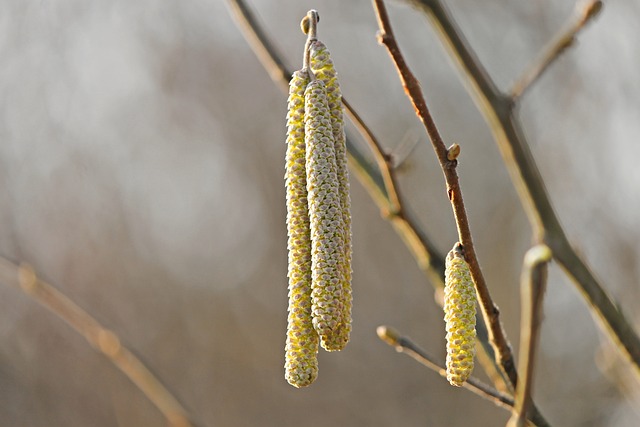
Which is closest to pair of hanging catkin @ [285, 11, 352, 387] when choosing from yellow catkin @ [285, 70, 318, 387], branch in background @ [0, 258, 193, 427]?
yellow catkin @ [285, 70, 318, 387]

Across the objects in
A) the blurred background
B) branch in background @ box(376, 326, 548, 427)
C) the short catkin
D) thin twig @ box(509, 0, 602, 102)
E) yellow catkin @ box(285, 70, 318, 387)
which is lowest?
the blurred background

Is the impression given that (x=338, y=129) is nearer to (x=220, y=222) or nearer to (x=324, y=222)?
(x=324, y=222)

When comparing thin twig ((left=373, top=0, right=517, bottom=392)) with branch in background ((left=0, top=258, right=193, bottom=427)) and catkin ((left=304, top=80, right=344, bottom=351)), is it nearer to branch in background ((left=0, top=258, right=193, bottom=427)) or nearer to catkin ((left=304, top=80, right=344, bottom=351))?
catkin ((left=304, top=80, right=344, bottom=351))

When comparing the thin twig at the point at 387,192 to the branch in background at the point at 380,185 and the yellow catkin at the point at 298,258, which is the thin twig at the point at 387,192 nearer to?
the branch in background at the point at 380,185

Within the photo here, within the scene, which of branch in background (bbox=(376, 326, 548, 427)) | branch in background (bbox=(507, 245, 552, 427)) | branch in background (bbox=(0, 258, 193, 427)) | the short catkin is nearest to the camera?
branch in background (bbox=(507, 245, 552, 427))

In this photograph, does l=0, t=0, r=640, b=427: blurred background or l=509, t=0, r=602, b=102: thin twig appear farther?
l=0, t=0, r=640, b=427: blurred background

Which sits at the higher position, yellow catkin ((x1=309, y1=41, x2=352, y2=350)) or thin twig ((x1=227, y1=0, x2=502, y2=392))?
yellow catkin ((x1=309, y1=41, x2=352, y2=350))

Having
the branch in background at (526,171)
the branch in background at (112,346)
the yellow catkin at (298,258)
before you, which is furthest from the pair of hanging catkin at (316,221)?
the branch in background at (112,346)

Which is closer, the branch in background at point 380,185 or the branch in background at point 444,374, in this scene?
the branch in background at point 444,374
